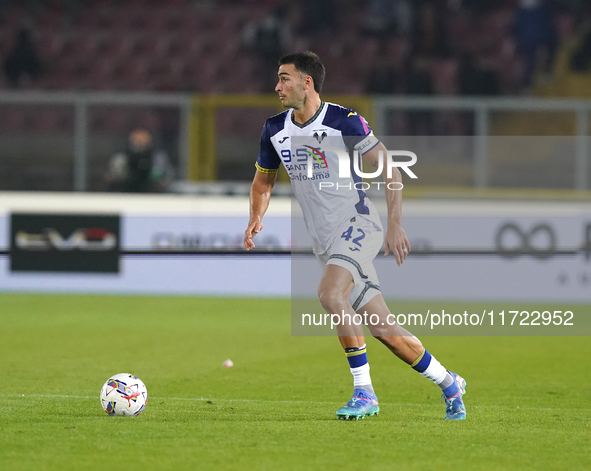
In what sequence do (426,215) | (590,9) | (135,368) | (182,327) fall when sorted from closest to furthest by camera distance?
(135,368), (182,327), (426,215), (590,9)

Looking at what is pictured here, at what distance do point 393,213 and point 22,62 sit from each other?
13.7 m

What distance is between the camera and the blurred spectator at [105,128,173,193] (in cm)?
1373

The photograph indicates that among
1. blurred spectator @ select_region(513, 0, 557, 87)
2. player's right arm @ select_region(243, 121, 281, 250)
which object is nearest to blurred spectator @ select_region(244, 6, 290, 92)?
blurred spectator @ select_region(513, 0, 557, 87)

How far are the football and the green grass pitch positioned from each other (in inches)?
3.2

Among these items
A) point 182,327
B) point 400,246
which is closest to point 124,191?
point 182,327

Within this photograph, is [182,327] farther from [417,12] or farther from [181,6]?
[181,6]

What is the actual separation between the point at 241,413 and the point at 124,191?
849 cm

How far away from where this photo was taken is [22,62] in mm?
17750

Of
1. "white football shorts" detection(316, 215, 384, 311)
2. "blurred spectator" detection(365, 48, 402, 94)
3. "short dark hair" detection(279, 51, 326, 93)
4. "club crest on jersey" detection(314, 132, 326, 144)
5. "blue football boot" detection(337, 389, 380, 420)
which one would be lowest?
"blue football boot" detection(337, 389, 380, 420)

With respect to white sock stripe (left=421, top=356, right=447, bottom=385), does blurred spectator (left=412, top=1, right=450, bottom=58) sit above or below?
above

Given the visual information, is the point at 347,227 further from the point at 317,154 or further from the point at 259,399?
the point at 259,399

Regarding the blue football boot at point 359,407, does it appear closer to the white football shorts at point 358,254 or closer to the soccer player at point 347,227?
the soccer player at point 347,227

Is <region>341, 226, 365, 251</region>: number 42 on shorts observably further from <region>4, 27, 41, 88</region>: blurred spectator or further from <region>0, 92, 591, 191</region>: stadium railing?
<region>4, 27, 41, 88</region>: blurred spectator

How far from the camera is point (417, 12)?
58.1 ft
